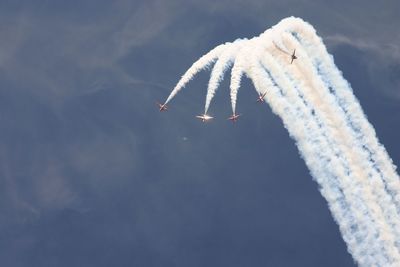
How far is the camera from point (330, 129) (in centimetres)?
12988

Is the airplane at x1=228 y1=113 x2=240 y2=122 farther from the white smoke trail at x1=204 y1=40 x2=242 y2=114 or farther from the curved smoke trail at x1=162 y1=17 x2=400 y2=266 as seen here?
the white smoke trail at x1=204 y1=40 x2=242 y2=114

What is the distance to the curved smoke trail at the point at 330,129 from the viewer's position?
5025 inches

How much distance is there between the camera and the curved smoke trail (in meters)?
128

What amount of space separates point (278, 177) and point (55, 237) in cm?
5194

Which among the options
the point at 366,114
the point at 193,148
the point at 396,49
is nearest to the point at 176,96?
the point at 193,148

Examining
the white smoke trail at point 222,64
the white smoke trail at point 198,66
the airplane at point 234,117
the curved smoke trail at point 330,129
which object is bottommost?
the curved smoke trail at point 330,129

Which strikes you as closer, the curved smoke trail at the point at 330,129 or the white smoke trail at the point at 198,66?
the curved smoke trail at the point at 330,129

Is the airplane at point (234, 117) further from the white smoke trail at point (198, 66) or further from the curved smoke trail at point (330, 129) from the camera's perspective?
the white smoke trail at point (198, 66)

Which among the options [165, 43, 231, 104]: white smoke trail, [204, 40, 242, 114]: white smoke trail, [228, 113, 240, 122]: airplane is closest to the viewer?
[204, 40, 242, 114]: white smoke trail

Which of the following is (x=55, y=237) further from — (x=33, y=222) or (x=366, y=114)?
(x=366, y=114)

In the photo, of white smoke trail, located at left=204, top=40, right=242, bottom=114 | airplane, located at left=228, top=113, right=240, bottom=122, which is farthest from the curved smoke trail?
airplane, located at left=228, top=113, right=240, bottom=122

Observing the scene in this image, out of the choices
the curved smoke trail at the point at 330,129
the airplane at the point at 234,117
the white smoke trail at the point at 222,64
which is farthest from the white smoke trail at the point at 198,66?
the airplane at the point at 234,117

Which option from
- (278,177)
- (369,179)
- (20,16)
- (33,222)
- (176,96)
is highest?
(20,16)

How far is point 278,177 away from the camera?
14200cm
